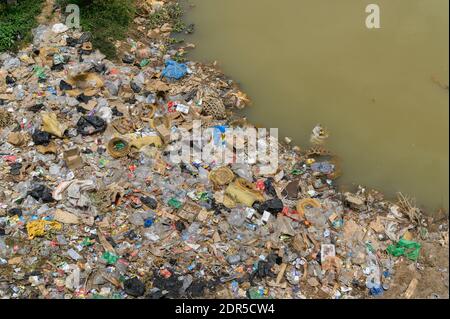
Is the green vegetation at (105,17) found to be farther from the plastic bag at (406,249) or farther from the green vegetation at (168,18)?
the plastic bag at (406,249)

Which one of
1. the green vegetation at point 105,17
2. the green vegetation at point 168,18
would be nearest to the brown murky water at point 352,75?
the green vegetation at point 168,18

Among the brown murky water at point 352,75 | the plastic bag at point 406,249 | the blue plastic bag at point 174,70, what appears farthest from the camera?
the blue plastic bag at point 174,70

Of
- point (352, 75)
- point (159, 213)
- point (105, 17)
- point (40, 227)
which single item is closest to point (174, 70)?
point (105, 17)

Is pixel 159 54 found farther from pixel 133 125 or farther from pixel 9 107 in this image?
pixel 9 107

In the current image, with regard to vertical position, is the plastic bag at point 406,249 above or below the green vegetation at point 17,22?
below

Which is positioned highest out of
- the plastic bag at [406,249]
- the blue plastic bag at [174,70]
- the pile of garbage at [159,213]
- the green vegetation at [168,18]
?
the green vegetation at [168,18]

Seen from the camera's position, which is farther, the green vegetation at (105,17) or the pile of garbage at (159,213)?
the green vegetation at (105,17)

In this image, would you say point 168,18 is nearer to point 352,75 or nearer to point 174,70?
point 174,70
